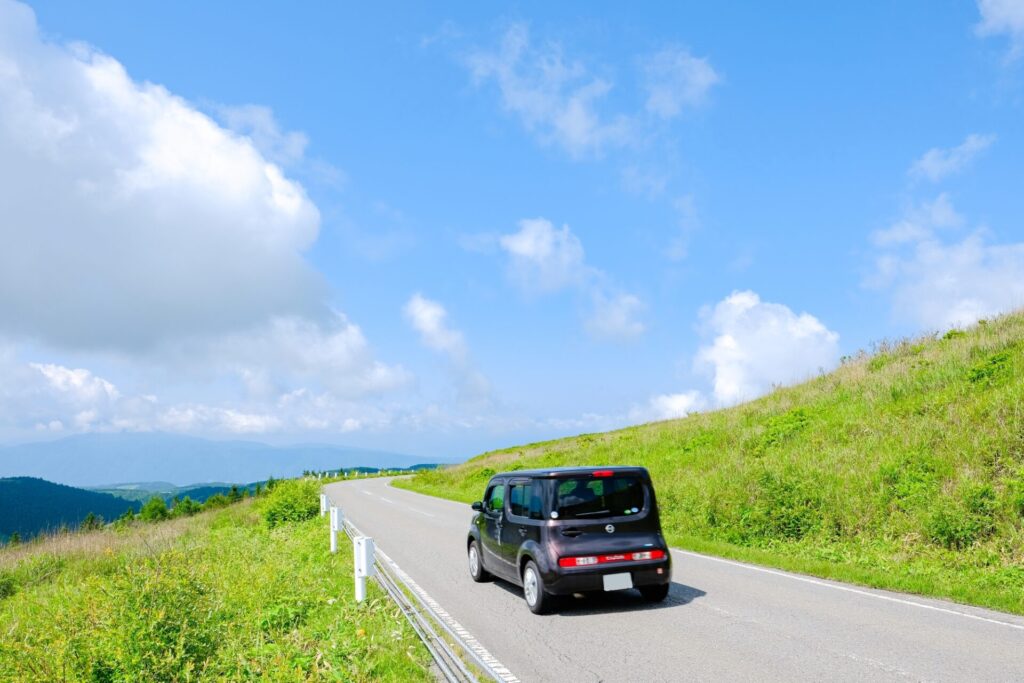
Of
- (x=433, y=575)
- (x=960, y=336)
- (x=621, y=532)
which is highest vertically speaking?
(x=960, y=336)

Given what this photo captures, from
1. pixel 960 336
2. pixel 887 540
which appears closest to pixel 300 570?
pixel 887 540

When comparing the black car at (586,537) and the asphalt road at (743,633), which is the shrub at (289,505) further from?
the black car at (586,537)

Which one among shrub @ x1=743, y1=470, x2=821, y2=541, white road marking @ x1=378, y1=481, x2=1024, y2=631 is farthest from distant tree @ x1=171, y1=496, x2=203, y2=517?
white road marking @ x1=378, y1=481, x2=1024, y2=631

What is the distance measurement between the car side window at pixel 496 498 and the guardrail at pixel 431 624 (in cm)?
159

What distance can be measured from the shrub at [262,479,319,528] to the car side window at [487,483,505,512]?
1322 centimetres

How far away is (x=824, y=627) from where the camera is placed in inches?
283

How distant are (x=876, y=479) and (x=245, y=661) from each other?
11553 mm

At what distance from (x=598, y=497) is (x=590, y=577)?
987 millimetres

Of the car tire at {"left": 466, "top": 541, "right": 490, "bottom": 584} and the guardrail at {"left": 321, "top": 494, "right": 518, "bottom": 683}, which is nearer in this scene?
the guardrail at {"left": 321, "top": 494, "right": 518, "bottom": 683}

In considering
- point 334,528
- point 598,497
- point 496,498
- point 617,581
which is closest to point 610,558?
point 617,581

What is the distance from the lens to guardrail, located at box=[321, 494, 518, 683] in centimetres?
605

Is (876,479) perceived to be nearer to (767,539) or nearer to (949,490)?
(949,490)

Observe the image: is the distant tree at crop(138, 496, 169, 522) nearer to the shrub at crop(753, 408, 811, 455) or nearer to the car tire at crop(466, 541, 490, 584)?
the shrub at crop(753, 408, 811, 455)

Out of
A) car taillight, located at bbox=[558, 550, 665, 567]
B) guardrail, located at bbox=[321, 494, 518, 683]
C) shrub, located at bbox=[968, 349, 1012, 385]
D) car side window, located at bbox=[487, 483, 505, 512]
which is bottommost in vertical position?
guardrail, located at bbox=[321, 494, 518, 683]
